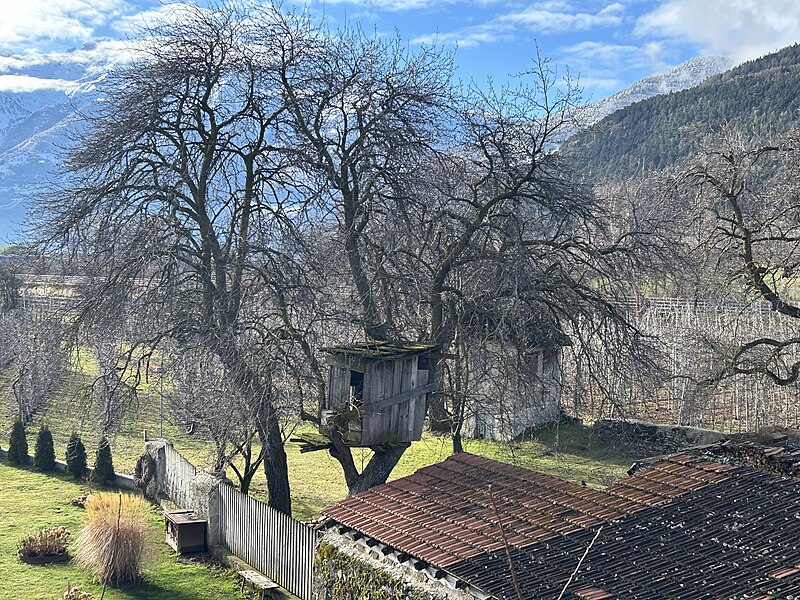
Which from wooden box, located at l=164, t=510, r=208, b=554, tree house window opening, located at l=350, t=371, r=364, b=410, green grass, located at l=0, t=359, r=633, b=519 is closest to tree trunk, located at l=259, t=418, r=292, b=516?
green grass, located at l=0, t=359, r=633, b=519

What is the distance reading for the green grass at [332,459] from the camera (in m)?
19.0

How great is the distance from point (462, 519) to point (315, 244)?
803 cm

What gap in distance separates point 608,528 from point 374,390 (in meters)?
5.08

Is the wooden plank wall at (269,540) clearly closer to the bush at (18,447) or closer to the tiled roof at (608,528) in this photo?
the tiled roof at (608,528)

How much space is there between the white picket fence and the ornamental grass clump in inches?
126

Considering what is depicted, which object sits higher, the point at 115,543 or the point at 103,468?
the point at 115,543

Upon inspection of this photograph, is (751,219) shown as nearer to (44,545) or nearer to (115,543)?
(115,543)

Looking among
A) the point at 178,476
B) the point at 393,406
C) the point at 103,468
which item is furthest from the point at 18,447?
the point at 393,406

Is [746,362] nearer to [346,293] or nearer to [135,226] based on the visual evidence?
[346,293]

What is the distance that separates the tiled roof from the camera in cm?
625

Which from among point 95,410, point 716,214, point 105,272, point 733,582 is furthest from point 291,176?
point 733,582

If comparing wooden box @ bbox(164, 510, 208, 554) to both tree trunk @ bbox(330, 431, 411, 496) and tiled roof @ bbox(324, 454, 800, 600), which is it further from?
tiled roof @ bbox(324, 454, 800, 600)

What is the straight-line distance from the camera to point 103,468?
19.3 meters

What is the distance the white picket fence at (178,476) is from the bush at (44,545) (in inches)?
108
